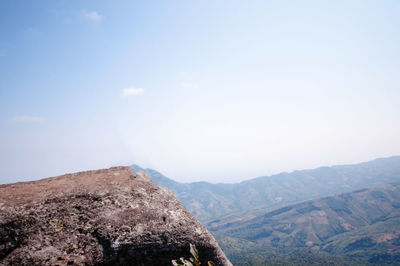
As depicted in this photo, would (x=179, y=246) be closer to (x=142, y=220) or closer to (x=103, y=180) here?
(x=142, y=220)

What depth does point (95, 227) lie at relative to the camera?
8.85 meters

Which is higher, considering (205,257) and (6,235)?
(6,235)

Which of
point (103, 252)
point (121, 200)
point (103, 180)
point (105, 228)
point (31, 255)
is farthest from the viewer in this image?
point (103, 180)

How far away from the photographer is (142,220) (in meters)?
9.46

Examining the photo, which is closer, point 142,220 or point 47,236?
point 47,236

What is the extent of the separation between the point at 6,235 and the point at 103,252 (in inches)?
131

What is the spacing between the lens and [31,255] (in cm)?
777

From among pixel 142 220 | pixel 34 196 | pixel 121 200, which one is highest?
pixel 34 196

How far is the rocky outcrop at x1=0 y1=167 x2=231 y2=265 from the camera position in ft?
26.4

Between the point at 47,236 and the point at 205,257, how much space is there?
234 inches

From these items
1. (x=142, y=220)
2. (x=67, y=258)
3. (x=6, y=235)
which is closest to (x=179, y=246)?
(x=142, y=220)

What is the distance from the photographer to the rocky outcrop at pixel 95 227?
8039 millimetres

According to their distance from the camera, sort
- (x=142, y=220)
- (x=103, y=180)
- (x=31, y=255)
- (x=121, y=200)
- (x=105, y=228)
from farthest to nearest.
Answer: (x=103, y=180), (x=121, y=200), (x=142, y=220), (x=105, y=228), (x=31, y=255)

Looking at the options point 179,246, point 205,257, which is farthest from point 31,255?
point 205,257
